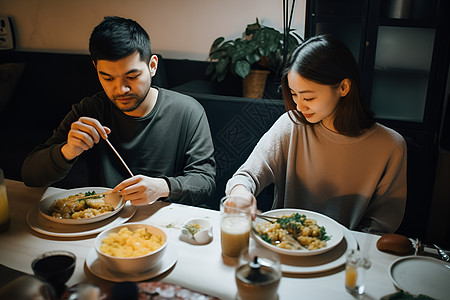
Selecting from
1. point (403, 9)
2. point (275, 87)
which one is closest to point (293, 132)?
point (275, 87)

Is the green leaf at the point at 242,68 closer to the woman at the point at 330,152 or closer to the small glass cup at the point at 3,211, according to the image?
the woman at the point at 330,152

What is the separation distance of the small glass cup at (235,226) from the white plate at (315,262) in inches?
4.7

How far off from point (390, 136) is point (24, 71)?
3165 millimetres

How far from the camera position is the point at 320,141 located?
1648 millimetres

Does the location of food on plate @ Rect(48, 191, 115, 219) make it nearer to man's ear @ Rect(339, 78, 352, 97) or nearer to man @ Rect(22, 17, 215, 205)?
man @ Rect(22, 17, 215, 205)

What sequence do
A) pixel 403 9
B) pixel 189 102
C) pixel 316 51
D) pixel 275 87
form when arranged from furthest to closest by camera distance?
pixel 275 87
pixel 403 9
pixel 189 102
pixel 316 51

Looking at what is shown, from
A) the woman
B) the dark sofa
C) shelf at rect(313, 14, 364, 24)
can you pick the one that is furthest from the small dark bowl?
shelf at rect(313, 14, 364, 24)

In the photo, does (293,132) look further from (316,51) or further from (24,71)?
(24,71)

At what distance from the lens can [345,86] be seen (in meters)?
1.50

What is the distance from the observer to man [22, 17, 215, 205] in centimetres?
150

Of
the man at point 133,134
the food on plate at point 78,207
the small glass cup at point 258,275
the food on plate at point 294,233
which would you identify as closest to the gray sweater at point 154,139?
the man at point 133,134

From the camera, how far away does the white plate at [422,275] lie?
0.97 m

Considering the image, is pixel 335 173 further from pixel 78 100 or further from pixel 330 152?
pixel 78 100

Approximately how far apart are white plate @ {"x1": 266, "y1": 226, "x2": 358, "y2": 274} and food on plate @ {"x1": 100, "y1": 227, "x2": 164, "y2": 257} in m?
0.34
